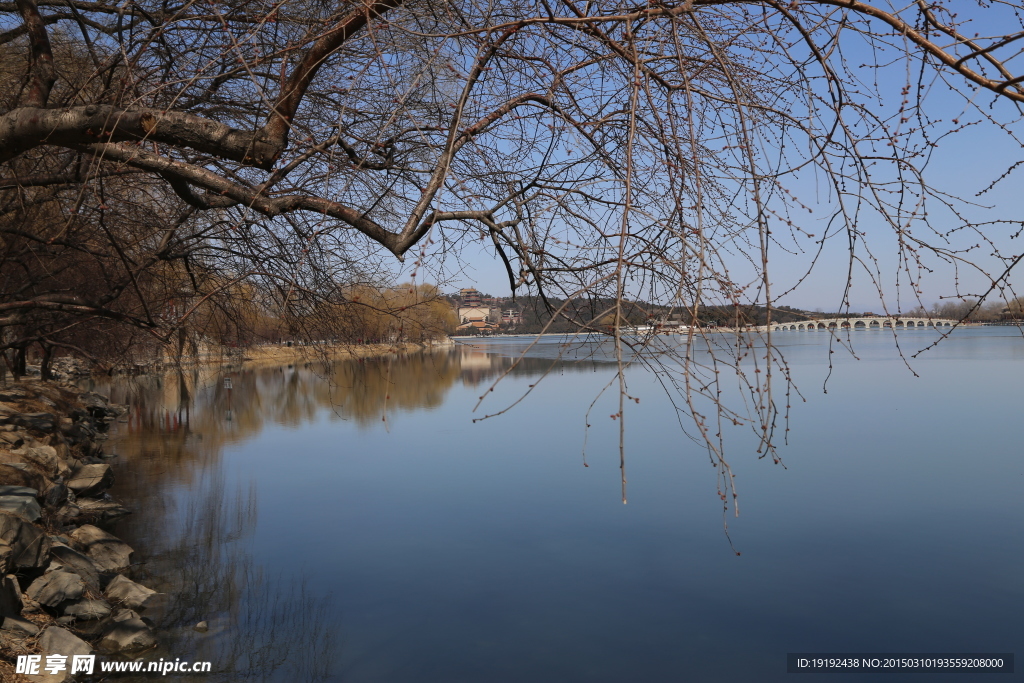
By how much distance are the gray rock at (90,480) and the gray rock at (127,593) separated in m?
3.66

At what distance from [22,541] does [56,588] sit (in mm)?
503

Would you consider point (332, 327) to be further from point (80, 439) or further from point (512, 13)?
point (80, 439)

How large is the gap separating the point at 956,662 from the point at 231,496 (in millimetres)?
9676

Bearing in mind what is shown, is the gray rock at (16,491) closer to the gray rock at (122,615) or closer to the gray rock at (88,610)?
the gray rock at (88,610)

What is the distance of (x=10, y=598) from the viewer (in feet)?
17.1

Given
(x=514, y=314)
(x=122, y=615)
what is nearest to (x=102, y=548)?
(x=122, y=615)

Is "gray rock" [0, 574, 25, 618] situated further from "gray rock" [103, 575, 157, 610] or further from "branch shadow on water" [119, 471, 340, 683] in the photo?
"gray rock" [103, 575, 157, 610]

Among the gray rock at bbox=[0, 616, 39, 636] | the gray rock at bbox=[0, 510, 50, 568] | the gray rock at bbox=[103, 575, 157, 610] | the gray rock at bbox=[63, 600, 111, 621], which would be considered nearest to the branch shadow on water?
the gray rock at bbox=[103, 575, 157, 610]

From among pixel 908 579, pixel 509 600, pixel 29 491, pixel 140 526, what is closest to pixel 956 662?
pixel 908 579

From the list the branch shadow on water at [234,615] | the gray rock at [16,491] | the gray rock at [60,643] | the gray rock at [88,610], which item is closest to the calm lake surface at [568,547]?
the branch shadow on water at [234,615]

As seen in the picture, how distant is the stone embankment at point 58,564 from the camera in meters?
5.15

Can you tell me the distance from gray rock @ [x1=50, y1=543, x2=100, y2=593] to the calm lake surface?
2.45 ft

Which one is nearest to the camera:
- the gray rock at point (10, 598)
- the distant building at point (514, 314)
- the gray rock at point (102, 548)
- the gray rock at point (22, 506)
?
the gray rock at point (10, 598)

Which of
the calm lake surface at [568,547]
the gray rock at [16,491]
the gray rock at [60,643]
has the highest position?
the gray rock at [16,491]
